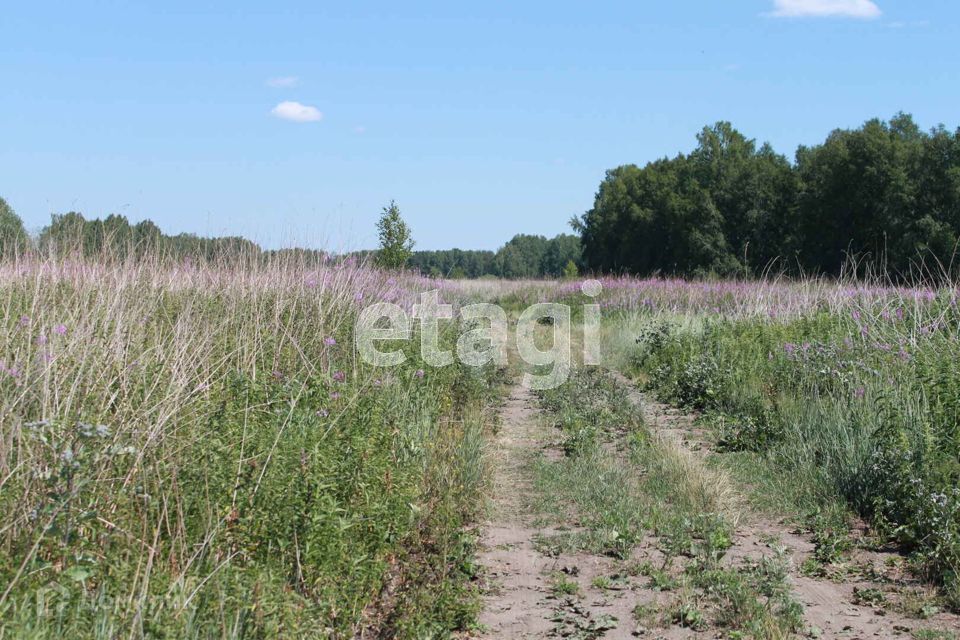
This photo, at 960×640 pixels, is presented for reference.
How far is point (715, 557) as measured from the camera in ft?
14.8

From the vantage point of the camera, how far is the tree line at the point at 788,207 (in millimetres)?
32438

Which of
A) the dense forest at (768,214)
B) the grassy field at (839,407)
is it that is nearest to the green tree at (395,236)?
the dense forest at (768,214)

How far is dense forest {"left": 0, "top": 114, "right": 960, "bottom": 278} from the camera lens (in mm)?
27438

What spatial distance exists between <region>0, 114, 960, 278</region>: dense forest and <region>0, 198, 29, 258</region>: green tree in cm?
3

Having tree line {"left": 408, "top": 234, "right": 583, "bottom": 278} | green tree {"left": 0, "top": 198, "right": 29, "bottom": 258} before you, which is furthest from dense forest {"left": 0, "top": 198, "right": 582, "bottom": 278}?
tree line {"left": 408, "top": 234, "right": 583, "bottom": 278}

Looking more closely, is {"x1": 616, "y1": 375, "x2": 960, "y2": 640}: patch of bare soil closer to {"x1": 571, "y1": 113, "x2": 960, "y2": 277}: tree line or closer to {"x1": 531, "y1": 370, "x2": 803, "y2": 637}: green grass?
{"x1": 531, "y1": 370, "x2": 803, "y2": 637}: green grass

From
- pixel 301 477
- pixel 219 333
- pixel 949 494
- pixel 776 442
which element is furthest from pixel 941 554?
pixel 219 333

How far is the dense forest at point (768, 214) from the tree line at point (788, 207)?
0.22ft

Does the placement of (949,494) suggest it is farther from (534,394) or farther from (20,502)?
(534,394)

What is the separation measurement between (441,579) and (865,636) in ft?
6.57

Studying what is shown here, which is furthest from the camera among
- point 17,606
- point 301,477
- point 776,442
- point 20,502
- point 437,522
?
point 776,442

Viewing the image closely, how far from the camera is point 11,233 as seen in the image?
9.70m

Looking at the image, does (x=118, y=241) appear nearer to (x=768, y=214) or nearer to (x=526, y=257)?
(x=768, y=214)

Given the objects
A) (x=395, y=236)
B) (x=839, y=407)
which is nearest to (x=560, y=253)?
(x=395, y=236)
